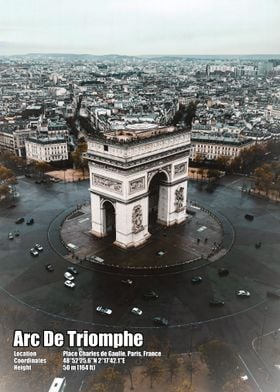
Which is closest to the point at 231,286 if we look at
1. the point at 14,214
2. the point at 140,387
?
the point at 140,387

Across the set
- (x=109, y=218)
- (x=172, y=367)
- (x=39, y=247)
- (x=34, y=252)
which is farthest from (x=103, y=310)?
(x=109, y=218)

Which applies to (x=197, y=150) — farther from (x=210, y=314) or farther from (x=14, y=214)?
(x=210, y=314)

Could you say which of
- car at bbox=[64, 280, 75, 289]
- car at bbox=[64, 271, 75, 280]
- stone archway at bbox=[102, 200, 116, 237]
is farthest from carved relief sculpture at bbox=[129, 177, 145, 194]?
car at bbox=[64, 280, 75, 289]

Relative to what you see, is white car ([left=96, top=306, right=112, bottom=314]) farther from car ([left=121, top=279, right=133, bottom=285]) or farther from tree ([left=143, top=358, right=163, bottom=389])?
tree ([left=143, top=358, right=163, bottom=389])

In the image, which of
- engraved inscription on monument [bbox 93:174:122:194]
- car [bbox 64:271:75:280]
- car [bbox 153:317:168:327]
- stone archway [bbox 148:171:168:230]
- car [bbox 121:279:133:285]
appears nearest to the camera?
car [bbox 153:317:168:327]

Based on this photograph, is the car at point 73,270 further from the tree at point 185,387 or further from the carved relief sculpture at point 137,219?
the tree at point 185,387

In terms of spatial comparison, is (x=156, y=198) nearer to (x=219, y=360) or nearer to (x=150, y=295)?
(x=150, y=295)

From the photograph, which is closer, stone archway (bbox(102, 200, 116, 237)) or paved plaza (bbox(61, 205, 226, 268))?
paved plaza (bbox(61, 205, 226, 268))

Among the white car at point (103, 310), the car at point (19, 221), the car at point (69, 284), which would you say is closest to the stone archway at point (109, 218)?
the car at point (69, 284)
